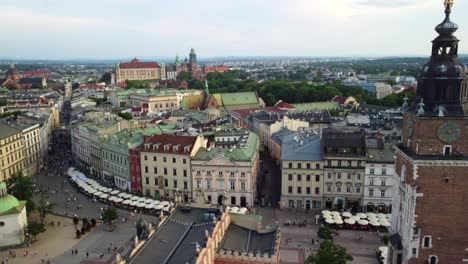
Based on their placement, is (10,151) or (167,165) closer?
(167,165)

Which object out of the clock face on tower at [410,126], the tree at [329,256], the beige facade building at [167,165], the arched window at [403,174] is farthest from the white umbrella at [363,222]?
the beige facade building at [167,165]

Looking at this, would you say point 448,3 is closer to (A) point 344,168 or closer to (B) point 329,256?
(B) point 329,256

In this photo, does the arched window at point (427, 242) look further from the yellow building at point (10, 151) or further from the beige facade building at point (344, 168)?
the yellow building at point (10, 151)

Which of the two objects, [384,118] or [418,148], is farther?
[384,118]

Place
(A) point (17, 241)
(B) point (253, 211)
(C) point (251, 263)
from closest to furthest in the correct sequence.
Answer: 1. (C) point (251, 263)
2. (A) point (17, 241)
3. (B) point (253, 211)

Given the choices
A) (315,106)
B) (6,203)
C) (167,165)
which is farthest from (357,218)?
(315,106)

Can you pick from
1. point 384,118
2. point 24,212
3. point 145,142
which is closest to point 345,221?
point 145,142

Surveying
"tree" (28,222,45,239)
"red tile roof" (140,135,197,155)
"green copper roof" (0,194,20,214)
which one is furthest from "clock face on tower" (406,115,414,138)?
"green copper roof" (0,194,20,214)

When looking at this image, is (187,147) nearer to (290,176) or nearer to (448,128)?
(290,176)
